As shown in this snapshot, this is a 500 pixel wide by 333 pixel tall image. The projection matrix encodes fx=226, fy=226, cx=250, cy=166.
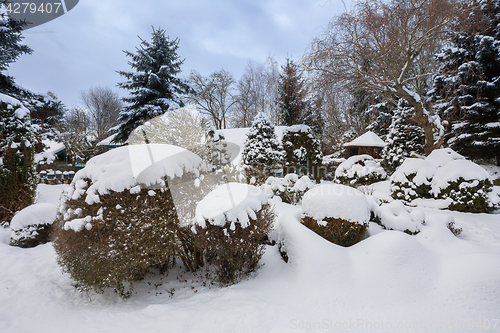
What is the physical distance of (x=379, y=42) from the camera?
24.7 feet

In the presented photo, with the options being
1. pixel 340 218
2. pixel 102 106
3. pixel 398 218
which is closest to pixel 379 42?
pixel 398 218

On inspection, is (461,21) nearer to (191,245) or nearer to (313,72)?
(313,72)

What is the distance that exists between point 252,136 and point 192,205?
8755mm

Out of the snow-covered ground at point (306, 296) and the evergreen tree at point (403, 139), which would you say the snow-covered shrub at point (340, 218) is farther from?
the evergreen tree at point (403, 139)

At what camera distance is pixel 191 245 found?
3.53m

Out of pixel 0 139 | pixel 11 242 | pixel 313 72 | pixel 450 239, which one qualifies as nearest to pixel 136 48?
pixel 0 139

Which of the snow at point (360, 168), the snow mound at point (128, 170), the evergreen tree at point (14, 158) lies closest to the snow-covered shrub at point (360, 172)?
the snow at point (360, 168)

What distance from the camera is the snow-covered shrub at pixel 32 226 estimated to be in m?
4.53

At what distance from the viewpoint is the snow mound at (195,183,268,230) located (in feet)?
9.52

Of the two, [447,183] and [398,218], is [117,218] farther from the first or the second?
[447,183]

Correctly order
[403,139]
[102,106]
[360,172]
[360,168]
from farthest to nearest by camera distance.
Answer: [102,106] → [403,139] → [360,168] → [360,172]

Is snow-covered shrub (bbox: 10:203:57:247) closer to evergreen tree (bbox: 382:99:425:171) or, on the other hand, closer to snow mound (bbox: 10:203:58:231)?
snow mound (bbox: 10:203:58:231)

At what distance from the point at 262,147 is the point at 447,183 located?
7271 millimetres

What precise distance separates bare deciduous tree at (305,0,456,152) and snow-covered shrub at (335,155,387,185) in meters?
2.00
